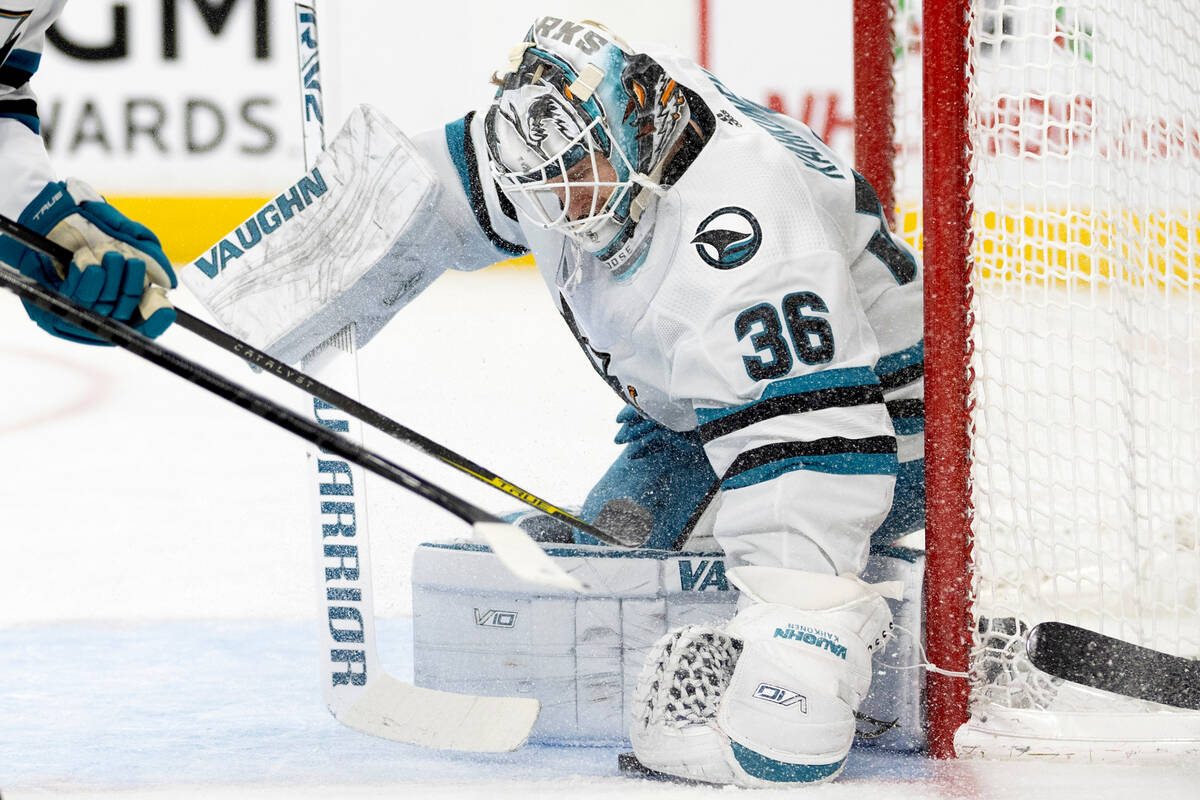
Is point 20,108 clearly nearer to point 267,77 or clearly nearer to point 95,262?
point 95,262


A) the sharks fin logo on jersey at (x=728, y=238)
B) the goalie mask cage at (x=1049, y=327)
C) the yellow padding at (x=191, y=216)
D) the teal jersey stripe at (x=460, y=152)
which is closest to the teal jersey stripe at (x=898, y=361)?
the goalie mask cage at (x=1049, y=327)

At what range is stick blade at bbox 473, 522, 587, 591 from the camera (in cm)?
122

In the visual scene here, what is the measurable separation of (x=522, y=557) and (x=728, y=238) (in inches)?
21.3

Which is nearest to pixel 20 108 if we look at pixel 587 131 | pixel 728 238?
pixel 587 131

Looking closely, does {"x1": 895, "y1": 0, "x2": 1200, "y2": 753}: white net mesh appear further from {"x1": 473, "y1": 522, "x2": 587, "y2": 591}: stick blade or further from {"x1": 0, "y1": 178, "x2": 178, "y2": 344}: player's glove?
{"x1": 0, "y1": 178, "x2": 178, "y2": 344}: player's glove

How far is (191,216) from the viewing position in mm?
5734

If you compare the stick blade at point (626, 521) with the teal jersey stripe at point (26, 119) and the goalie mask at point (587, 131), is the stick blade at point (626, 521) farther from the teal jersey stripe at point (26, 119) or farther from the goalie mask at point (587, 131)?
the teal jersey stripe at point (26, 119)

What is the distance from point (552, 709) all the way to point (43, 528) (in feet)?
5.23

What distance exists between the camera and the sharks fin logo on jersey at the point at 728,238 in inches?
63.7

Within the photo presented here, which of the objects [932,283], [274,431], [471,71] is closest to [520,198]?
[932,283]

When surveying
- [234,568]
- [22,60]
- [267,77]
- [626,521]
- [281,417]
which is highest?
[267,77]

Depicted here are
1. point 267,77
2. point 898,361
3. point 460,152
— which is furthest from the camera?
point 267,77

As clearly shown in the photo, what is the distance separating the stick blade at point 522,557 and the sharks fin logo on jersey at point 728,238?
1.56 ft

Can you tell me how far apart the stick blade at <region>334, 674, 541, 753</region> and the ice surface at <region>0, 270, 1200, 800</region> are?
0.03m
